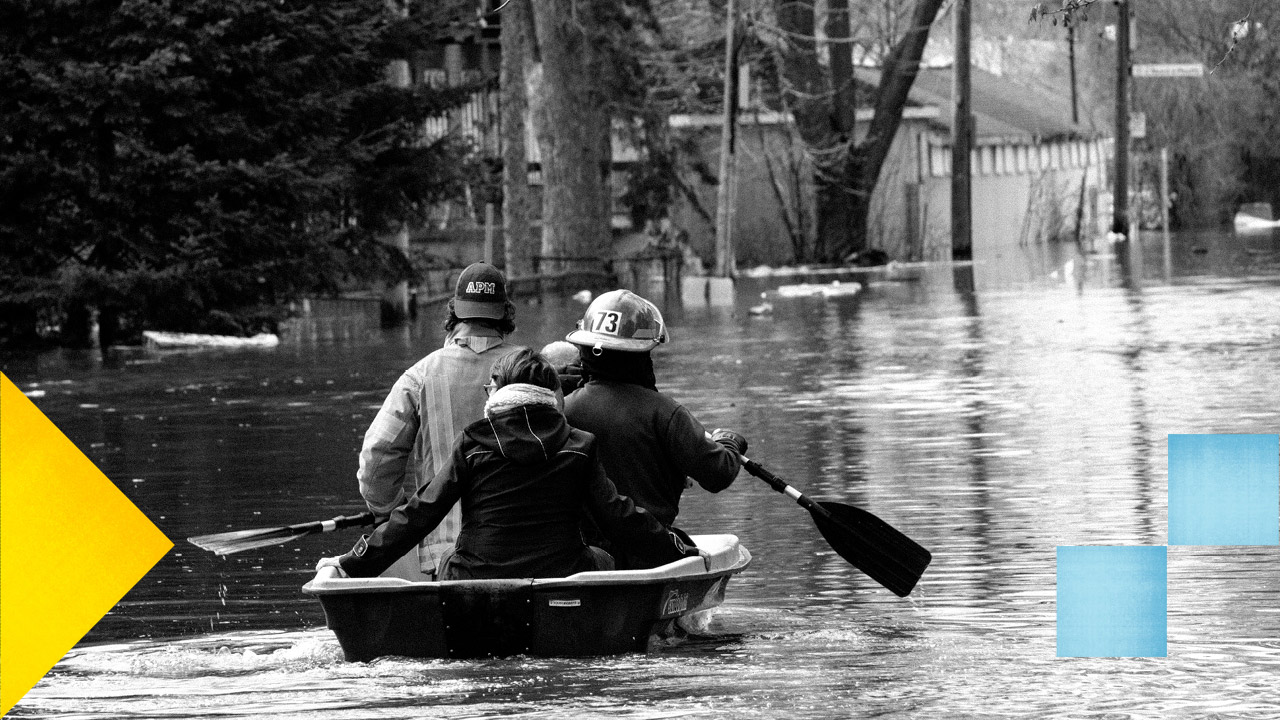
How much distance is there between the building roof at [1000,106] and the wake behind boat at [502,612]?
1915 inches

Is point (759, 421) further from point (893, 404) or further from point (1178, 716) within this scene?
point (1178, 716)

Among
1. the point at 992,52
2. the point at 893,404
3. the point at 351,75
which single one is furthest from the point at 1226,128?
the point at 893,404

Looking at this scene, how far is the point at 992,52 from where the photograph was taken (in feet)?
352

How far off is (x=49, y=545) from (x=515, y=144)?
3266 cm

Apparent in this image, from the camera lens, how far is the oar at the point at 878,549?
966 centimetres

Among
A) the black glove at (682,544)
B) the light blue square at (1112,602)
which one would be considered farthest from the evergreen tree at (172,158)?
the light blue square at (1112,602)

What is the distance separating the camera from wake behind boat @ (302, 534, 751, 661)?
27.7ft

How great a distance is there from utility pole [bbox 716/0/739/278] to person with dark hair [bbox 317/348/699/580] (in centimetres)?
2796

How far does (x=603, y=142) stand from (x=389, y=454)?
34310 millimetres

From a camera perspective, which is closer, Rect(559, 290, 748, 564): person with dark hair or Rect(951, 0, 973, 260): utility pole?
Rect(559, 290, 748, 564): person with dark hair

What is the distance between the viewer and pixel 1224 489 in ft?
35.5

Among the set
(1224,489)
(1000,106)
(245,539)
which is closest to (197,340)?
(1224,489)

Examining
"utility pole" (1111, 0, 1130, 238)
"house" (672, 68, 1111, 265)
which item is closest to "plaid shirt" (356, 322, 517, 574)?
"house" (672, 68, 1111, 265)

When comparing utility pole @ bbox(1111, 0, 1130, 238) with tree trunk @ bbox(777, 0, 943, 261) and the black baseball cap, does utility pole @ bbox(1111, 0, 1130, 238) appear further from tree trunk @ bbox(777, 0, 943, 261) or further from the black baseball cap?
the black baseball cap
